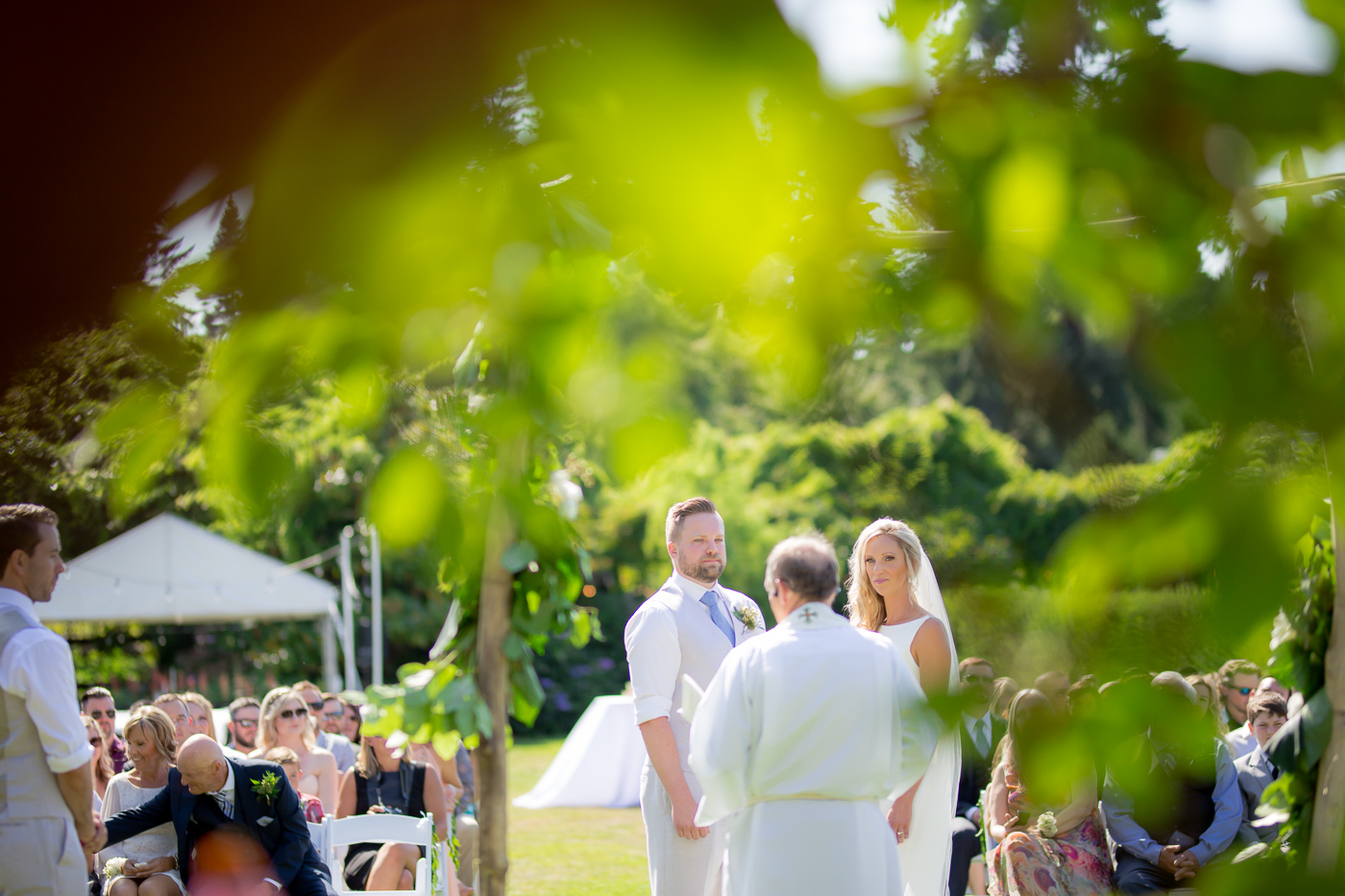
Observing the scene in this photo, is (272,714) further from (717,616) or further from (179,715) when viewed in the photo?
(717,616)

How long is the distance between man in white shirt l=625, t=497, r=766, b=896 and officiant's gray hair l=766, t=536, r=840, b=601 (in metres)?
0.58

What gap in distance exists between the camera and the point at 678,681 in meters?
3.85

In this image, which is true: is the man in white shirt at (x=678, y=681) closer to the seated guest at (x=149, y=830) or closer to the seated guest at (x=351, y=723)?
the seated guest at (x=149, y=830)

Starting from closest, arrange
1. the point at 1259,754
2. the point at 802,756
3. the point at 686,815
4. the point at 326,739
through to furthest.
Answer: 1. the point at 802,756
2. the point at 686,815
3. the point at 1259,754
4. the point at 326,739

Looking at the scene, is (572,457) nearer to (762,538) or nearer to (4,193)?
(4,193)

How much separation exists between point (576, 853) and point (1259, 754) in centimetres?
Answer: 592

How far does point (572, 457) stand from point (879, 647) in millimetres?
2137

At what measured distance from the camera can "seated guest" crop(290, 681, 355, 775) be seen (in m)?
7.29

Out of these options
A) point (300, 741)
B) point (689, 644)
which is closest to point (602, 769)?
point (300, 741)

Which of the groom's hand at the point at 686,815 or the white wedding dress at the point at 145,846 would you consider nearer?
the groom's hand at the point at 686,815

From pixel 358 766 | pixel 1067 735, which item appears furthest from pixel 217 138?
pixel 358 766

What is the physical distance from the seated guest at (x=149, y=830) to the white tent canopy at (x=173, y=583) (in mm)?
7201

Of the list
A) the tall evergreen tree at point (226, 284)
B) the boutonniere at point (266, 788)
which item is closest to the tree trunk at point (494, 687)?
the tall evergreen tree at point (226, 284)

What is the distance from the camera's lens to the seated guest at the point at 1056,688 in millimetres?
917
